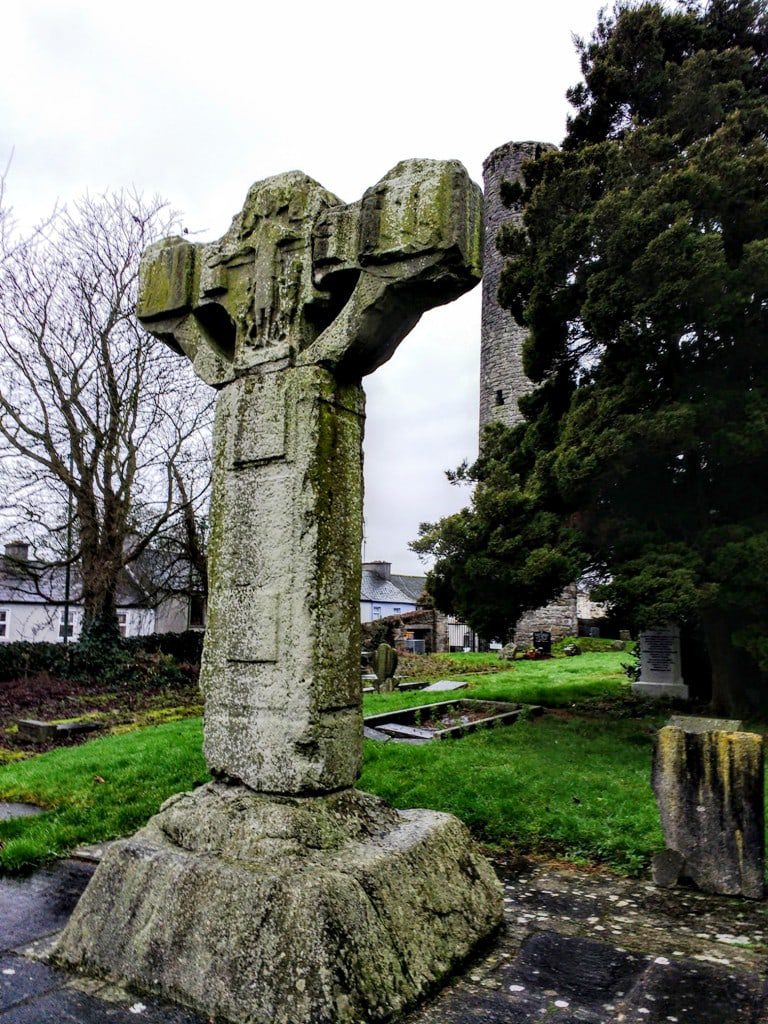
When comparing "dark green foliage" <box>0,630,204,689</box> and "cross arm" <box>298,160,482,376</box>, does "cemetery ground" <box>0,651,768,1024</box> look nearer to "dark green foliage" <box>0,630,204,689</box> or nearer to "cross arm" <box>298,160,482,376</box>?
"cross arm" <box>298,160,482,376</box>

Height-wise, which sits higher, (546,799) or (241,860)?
(241,860)

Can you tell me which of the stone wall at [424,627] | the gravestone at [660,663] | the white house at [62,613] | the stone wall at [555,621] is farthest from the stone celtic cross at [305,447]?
the stone wall at [555,621]

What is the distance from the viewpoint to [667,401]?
11.1m

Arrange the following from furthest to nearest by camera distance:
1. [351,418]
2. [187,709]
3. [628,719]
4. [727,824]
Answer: [187,709]
[628,719]
[727,824]
[351,418]

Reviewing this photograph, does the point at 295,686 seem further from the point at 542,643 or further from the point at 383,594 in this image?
the point at 383,594

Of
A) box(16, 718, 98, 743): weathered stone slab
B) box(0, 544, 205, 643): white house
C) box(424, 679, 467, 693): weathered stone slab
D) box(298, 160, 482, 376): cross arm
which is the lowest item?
box(16, 718, 98, 743): weathered stone slab

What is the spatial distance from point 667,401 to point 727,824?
7610 millimetres

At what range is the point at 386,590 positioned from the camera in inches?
1783

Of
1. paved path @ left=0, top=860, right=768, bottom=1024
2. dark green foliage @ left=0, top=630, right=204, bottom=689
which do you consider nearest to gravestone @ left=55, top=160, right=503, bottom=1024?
paved path @ left=0, top=860, right=768, bottom=1024

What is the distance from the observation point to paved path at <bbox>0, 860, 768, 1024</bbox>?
111 inches

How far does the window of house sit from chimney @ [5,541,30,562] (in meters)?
4.49

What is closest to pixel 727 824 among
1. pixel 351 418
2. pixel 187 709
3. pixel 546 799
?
pixel 546 799

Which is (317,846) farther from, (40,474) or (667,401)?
(40,474)

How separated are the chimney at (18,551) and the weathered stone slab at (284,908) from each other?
1781 cm
